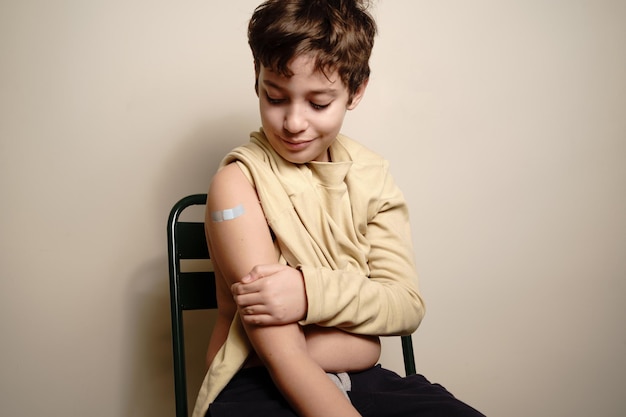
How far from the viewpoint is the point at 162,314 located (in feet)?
A: 5.13

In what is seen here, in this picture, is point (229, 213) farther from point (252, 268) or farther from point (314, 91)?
point (314, 91)

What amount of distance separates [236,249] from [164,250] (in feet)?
2.04

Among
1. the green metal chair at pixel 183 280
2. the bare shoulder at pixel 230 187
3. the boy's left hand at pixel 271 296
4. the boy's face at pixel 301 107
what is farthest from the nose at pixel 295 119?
the green metal chair at pixel 183 280

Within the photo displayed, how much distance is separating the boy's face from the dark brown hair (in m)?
0.02

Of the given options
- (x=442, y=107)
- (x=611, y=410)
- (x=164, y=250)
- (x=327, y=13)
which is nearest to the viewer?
(x=327, y=13)

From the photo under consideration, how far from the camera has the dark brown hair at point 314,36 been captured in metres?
1.01

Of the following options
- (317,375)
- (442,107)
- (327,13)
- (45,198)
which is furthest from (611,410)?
(45,198)

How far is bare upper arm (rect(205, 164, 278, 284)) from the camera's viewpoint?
997 mm

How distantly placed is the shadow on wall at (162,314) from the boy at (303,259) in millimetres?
429

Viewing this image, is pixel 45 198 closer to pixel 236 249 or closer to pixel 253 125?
pixel 253 125

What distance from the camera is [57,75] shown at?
1.45 meters

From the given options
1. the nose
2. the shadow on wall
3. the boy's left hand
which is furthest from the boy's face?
the shadow on wall

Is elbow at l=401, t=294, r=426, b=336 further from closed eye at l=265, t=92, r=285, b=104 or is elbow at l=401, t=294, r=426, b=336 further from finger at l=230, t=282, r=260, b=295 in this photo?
closed eye at l=265, t=92, r=285, b=104

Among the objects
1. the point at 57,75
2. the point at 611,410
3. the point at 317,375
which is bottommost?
the point at 611,410
